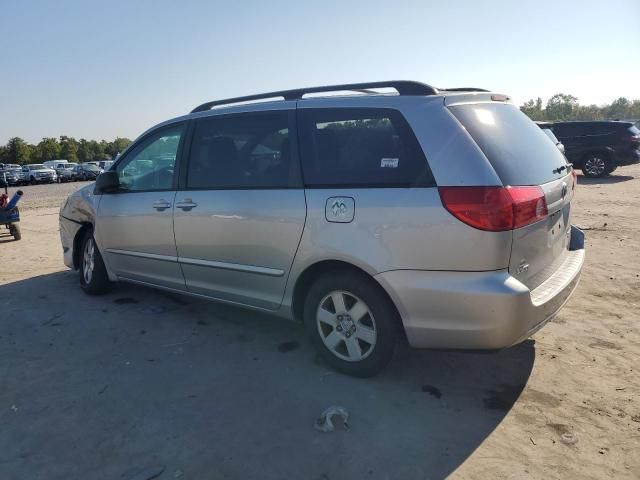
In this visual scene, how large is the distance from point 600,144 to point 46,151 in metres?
81.2

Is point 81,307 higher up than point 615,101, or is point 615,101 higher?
point 615,101

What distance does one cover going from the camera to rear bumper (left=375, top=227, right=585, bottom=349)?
108 inches

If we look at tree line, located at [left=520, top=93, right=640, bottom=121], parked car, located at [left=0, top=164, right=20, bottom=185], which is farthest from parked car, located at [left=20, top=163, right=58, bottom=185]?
tree line, located at [left=520, top=93, right=640, bottom=121]

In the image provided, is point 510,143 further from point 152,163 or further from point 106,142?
point 106,142

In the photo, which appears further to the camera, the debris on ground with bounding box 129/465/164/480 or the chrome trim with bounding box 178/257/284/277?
the chrome trim with bounding box 178/257/284/277

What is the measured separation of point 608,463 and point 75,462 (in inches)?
106

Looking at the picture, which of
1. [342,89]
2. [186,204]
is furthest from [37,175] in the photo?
[342,89]

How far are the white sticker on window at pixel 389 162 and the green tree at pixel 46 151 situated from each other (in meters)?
86.3

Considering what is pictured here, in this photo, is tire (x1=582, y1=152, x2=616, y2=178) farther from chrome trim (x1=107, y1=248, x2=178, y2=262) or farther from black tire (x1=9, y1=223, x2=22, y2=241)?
black tire (x1=9, y1=223, x2=22, y2=241)

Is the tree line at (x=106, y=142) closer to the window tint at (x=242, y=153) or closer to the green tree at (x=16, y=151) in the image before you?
the green tree at (x=16, y=151)

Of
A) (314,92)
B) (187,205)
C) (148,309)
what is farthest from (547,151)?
(148,309)

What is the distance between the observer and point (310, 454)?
2576 millimetres

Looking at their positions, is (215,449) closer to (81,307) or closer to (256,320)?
(256,320)

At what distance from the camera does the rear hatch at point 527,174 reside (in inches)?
111
